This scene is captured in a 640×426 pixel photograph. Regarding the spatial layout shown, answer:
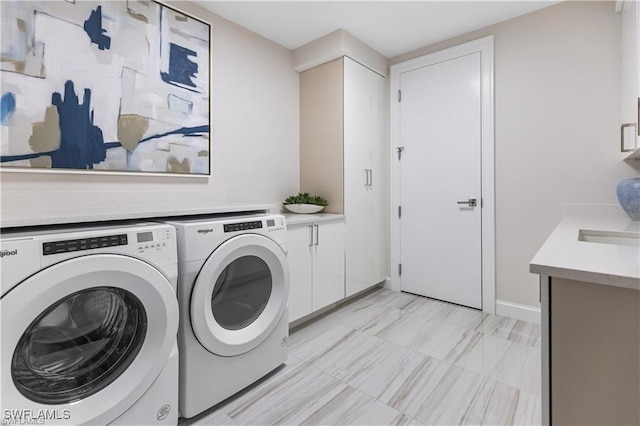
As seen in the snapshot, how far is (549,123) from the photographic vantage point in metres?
2.27

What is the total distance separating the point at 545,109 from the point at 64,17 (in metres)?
3.16

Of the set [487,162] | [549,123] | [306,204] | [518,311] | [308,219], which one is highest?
[549,123]

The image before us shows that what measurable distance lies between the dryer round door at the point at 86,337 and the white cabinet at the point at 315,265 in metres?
1.02

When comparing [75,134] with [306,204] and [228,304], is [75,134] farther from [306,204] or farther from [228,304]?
[306,204]

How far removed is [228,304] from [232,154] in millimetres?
1297

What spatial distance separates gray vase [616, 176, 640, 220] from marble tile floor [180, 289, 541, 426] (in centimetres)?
101

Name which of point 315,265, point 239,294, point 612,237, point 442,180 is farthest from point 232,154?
point 612,237

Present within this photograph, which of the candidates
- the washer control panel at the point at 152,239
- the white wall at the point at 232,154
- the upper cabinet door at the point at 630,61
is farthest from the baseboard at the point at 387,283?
the washer control panel at the point at 152,239

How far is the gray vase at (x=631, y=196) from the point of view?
1602mm

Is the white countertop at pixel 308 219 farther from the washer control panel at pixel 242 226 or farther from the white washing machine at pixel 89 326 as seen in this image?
the white washing machine at pixel 89 326

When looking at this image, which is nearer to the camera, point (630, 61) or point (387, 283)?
point (630, 61)

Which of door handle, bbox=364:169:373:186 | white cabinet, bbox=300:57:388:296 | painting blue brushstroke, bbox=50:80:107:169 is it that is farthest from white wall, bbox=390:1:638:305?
painting blue brushstroke, bbox=50:80:107:169

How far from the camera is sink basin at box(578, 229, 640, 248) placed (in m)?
1.35

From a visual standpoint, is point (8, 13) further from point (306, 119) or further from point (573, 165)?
point (573, 165)
